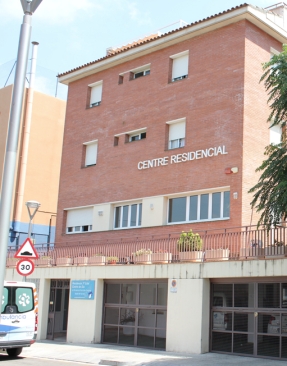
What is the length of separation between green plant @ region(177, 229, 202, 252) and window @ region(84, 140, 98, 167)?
28.6ft

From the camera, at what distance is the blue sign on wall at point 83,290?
65.6ft

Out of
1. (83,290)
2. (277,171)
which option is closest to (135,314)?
(83,290)

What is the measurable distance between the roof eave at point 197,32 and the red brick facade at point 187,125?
239 millimetres

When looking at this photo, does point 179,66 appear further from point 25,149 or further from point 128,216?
point 25,149

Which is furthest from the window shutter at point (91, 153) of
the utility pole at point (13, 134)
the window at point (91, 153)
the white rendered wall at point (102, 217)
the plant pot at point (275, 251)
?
the utility pole at point (13, 134)

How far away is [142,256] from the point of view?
1881 cm

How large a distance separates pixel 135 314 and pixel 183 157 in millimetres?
6690

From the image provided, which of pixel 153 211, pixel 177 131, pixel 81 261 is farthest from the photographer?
pixel 177 131

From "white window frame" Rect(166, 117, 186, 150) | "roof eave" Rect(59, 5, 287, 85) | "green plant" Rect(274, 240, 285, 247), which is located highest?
"roof eave" Rect(59, 5, 287, 85)

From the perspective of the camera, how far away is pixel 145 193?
2283 cm

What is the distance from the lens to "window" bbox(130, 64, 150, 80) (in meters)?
24.9

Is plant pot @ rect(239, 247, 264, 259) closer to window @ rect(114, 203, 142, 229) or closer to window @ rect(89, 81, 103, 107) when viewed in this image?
window @ rect(114, 203, 142, 229)

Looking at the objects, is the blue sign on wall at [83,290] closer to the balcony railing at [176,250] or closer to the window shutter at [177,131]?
the balcony railing at [176,250]

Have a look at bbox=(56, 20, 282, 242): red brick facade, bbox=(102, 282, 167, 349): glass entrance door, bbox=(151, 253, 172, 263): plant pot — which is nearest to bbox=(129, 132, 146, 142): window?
bbox=(56, 20, 282, 242): red brick facade
